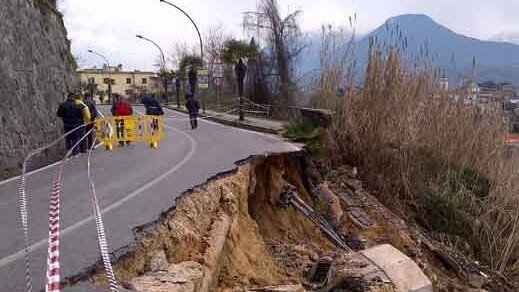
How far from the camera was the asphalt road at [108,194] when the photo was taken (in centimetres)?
583

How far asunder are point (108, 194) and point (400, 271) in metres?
4.56

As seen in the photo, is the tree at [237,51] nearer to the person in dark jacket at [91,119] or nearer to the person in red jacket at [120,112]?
the person in red jacket at [120,112]

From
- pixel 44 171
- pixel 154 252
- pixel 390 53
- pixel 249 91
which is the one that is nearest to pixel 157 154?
pixel 44 171

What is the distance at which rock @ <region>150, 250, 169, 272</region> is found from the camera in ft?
18.6

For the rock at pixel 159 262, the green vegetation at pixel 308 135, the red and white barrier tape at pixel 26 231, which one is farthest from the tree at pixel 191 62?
the rock at pixel 159 262

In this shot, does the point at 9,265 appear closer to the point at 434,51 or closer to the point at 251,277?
the point at 251,277

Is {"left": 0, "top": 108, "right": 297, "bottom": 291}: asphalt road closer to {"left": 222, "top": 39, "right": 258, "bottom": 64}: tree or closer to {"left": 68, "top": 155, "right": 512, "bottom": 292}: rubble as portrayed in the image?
{"left": 68, "top": 155, "right": 512, "bottom": 292}: rubble

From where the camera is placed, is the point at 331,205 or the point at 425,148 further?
the point at 425,148

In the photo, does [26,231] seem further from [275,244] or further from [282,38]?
[282,38]

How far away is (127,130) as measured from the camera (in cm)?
1686

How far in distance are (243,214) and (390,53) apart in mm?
5604

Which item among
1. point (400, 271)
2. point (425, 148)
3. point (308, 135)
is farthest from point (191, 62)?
point (400, 271)

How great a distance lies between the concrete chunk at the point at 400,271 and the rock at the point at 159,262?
3.28 m

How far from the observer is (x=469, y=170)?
42.6 ft
